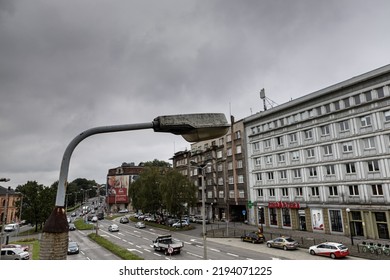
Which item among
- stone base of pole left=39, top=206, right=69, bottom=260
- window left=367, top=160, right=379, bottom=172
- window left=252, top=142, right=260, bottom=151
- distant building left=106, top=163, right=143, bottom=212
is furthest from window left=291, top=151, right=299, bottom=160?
stone base of pole left=39, top=206, right=69, bottom=260

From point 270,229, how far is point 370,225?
10735 millimetres

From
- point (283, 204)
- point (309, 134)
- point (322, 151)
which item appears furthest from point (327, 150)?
point (283, 204)

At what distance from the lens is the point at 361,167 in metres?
23.0

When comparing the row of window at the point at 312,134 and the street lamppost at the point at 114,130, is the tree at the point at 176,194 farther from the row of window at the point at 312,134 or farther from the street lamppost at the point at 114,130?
the street lamppost at the point at 114,130

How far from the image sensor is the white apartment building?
71.5 feet

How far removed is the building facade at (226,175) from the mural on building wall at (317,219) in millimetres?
10596

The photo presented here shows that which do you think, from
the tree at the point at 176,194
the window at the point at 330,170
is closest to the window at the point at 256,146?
the window at the point at 330,170

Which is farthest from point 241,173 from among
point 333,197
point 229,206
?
point 333,197

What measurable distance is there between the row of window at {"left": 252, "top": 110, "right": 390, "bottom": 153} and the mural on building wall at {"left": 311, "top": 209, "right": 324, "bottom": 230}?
7401mm

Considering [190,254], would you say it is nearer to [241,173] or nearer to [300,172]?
[300,172]

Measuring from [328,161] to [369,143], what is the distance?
13.6ft

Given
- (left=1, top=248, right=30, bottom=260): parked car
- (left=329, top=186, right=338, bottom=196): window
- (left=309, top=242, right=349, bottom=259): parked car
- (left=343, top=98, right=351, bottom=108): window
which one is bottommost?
(left=309, top=242, right=349, bottom=259): parked car

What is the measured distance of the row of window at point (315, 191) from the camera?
72.8 ft

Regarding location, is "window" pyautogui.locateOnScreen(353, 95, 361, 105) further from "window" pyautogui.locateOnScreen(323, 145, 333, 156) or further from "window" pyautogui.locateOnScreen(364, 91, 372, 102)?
"window" pyautogui.locateOnScreen(323, 145, 333, 156)
